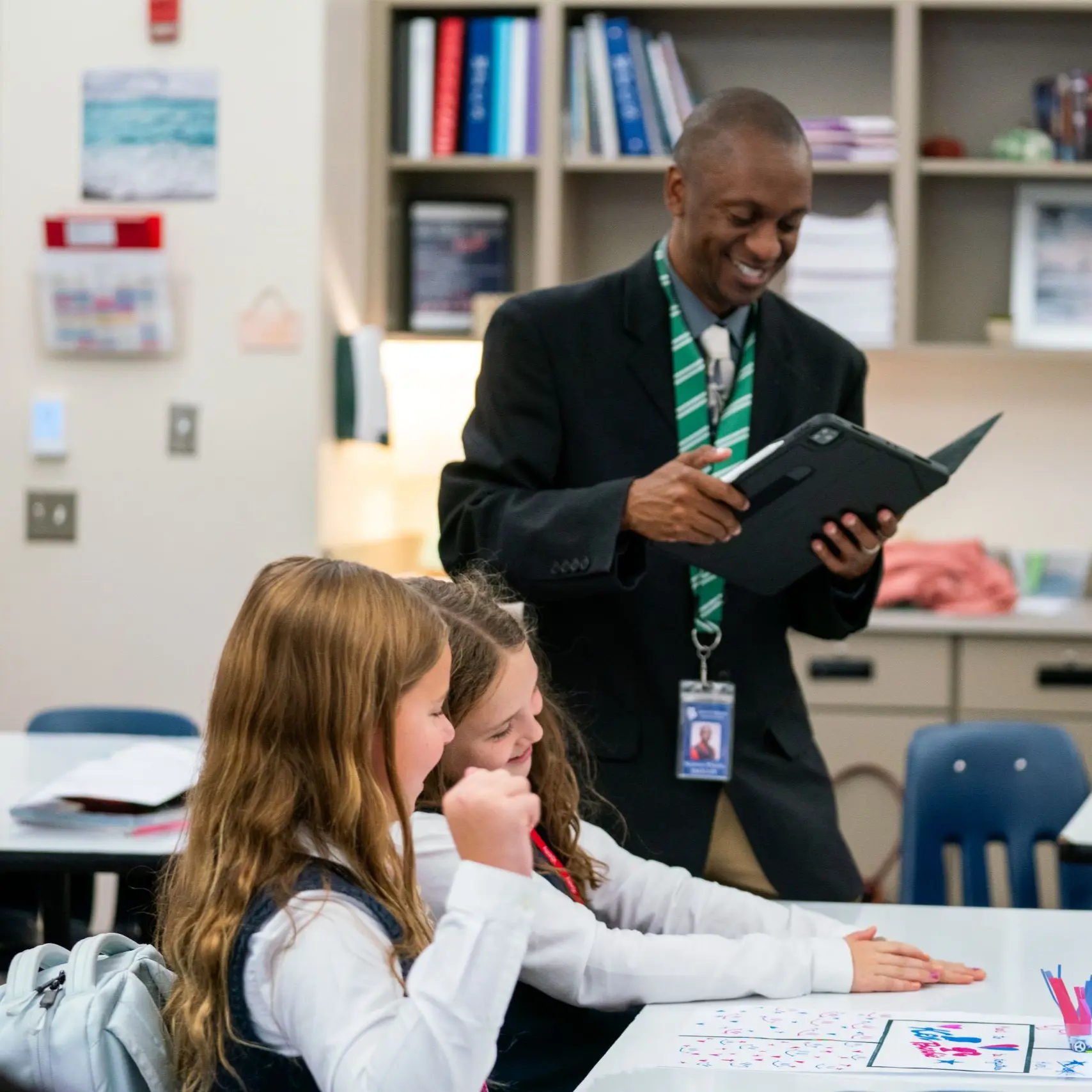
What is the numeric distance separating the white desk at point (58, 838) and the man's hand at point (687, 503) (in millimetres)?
578

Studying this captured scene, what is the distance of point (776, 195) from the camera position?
1.86m

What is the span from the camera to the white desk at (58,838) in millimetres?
1939

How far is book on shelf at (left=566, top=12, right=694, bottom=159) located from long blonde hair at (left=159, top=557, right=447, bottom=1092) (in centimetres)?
295

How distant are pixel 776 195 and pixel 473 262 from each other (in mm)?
2358

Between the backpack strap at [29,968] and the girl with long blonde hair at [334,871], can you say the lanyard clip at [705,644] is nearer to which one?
the girl with long blonde hair at [334,871]

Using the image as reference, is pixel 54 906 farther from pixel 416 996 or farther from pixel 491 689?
pixel 416 996

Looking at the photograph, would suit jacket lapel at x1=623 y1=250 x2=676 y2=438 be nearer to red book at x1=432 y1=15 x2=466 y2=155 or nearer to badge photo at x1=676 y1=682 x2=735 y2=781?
badge photo at x1=676 y1=682 x2=735 y2=781

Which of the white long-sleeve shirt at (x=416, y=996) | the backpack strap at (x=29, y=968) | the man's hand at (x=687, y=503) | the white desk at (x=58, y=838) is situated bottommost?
the white desk at (x=58, y=838)

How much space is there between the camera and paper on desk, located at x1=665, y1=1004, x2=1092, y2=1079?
123 centimetres

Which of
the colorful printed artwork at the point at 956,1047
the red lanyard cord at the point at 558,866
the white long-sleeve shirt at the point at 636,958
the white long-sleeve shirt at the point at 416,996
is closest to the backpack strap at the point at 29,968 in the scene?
the white long-sleeve shirt at the point at 416,996

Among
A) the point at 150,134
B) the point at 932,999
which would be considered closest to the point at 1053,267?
the point at 150,134

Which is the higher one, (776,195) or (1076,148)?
(1076,148)

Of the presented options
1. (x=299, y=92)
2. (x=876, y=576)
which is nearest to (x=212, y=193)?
(x=299, y=92)

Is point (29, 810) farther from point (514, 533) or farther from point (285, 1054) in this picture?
point (285, 1054)
